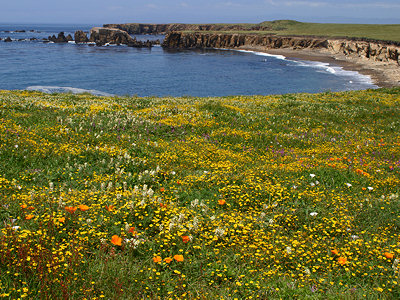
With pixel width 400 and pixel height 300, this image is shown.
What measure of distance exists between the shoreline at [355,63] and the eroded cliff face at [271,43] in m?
3.25

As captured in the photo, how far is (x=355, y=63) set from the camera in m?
105

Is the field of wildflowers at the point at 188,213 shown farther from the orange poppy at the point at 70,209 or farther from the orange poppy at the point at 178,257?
the orange poppy at the point at 70,209

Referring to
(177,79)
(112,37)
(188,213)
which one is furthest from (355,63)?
(112,37)

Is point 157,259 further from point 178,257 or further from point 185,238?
point 185,238

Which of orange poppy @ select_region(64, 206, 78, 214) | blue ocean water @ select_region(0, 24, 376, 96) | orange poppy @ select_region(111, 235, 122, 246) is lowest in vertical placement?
orange poppy @ select_region(111, 235, 122, 246)

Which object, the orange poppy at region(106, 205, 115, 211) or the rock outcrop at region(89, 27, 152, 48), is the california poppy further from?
the rock outcrop at region(89, 27, 152, 48)

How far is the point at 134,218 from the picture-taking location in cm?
572

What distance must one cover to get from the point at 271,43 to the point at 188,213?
173954 mm

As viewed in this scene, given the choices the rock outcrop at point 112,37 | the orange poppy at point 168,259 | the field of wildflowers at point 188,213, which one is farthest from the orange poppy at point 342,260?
the rock outcrop at point 112,37

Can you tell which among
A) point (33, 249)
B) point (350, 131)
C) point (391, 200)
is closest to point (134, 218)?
point (33, 249)

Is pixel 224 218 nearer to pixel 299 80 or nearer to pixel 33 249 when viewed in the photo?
pixel 33 249

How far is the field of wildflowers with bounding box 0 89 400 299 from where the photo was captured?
4305mm

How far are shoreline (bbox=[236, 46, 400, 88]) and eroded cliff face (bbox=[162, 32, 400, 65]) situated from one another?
3247 mm

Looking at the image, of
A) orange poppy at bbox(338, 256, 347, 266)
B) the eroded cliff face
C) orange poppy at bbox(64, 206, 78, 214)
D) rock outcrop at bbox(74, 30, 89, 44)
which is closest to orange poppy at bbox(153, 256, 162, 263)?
orange poppy at bbox(64, 206, 78, 214)
